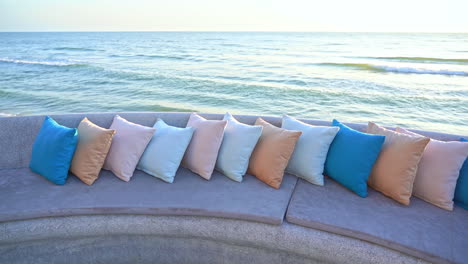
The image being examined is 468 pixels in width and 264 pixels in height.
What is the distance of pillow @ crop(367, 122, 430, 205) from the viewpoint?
69.5 inches

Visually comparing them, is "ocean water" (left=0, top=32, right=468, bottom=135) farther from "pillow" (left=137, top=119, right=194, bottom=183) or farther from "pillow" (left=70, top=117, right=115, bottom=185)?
"pillow" (left=70, top=117, right=115, bottom=185)

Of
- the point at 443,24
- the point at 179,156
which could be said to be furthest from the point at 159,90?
the point at 443,24

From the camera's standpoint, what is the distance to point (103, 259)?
1861 mm

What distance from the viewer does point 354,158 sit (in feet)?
6.23

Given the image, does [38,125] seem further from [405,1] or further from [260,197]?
[405,1]

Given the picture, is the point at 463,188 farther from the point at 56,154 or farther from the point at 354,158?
the point at 56,154

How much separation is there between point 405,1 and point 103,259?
77.2 feet

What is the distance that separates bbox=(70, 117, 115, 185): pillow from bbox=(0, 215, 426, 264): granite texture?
1.16ft

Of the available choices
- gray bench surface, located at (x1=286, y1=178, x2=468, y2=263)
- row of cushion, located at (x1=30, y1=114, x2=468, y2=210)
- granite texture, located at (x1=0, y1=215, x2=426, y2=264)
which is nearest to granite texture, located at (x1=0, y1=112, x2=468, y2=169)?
row of cushion, located at (x1=30, y1=114, x2=468, y2=210)

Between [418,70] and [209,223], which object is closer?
[209,223]

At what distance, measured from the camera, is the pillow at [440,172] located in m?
1.73

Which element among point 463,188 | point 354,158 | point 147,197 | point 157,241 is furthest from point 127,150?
point 463,188

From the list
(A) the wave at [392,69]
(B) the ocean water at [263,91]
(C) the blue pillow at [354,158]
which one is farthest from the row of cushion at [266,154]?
(A) the wave at [392,69]

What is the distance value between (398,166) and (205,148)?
125 cm
